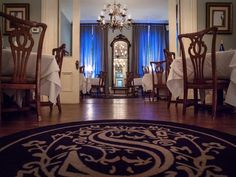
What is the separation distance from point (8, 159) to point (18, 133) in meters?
0.57

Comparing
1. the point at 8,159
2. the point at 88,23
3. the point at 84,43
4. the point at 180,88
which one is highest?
the point at 88,23

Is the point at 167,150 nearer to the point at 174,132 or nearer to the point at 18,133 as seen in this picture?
the point at 174,132

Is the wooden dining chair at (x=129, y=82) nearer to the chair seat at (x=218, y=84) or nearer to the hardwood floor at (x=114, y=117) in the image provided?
the hardwood floor at (x=114, y=117)

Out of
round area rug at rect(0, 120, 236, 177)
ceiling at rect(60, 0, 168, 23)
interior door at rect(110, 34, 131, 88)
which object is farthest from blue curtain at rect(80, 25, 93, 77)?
round area rug at rect(0, 120, 236, 177)

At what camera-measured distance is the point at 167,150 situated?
1.17 meters

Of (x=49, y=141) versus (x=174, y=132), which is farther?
(x=174, y=132)

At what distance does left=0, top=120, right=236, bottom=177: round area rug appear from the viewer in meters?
0.88

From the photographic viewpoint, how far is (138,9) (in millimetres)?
8359

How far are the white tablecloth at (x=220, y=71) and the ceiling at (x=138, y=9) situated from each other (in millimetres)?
5102

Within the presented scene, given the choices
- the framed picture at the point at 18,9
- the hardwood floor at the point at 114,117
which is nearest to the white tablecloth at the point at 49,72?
the hardwood floor at the point at 114,117

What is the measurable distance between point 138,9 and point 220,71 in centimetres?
632

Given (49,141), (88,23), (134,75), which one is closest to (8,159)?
(49,141)

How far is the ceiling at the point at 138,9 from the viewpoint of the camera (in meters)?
7.60

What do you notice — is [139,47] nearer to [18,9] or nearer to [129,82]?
[129,82]
